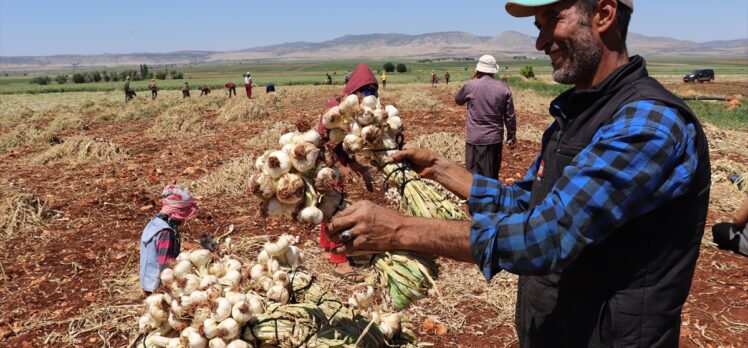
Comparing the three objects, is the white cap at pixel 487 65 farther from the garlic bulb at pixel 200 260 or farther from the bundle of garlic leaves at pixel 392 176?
the garlic bulb at pixel 200 260

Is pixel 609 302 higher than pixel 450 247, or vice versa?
pixel 450 247

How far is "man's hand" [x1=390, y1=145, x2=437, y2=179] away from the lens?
8.00 ft

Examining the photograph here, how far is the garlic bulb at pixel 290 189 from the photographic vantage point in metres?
Answer: 2.08

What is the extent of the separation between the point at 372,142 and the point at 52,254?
19.6ft

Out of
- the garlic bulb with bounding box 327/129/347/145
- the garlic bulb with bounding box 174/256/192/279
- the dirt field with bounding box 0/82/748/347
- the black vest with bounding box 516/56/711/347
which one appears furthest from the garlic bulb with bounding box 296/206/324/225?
the dirt field with bounding box 0/82/748/347

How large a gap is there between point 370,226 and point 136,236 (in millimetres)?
6059

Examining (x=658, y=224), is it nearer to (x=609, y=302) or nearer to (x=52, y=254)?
(x=609, y=302)

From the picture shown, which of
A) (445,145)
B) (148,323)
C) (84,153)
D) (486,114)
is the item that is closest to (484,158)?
(486,114)

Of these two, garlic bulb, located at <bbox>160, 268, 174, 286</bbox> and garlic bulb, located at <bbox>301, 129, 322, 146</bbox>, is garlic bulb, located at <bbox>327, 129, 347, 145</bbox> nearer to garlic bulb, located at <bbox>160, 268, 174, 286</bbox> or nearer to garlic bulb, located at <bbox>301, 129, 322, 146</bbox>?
garlic bulb, located at <bbox>301, 129, 322, 146</bbox>

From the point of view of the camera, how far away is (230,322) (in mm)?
2061

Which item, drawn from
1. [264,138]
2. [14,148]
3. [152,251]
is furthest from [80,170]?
[152,251]

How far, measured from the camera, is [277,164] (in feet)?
6.90

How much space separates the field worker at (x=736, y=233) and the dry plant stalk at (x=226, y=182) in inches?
274

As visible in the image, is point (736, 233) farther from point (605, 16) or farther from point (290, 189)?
point (290, 189)
